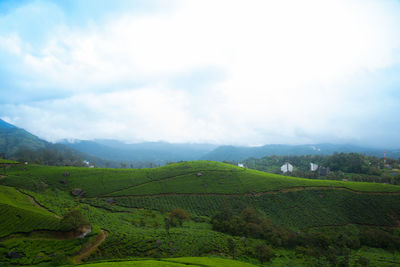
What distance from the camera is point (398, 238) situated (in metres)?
49.7

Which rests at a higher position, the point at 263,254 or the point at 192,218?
the point at 263,254

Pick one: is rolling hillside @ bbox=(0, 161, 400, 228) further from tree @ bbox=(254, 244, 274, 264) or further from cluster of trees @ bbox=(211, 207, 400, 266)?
tree @ bbox=(254, 244, 274, 264)

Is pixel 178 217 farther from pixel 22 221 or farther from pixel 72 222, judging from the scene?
pixel 22 221

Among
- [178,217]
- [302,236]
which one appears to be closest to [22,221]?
[178,217]

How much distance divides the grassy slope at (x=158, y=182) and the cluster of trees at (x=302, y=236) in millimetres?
26889

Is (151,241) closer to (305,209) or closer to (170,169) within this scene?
(305,209)

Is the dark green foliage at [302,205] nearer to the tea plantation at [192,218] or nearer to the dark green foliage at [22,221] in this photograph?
the tea plantation at [192,218]

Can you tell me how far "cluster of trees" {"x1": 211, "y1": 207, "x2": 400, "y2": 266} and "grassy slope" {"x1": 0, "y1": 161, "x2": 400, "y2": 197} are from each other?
26.9m

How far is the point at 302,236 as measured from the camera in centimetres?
4438

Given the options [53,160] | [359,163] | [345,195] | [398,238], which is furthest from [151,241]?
[53,160]

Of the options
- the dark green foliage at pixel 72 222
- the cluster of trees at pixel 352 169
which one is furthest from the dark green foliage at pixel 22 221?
the cluster of trees at pixel 352 169

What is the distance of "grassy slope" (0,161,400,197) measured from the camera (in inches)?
2953

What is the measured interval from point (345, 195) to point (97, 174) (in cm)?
9615

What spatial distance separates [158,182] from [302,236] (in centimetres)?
5747
